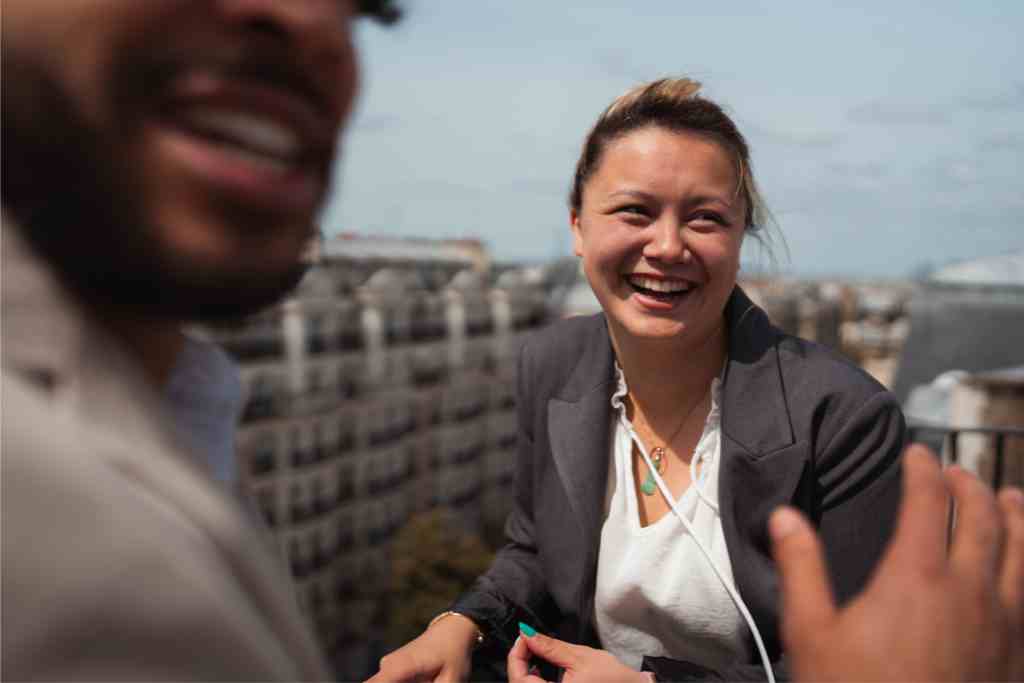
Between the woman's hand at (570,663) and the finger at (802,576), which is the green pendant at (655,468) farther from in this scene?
the finger at (802,576)

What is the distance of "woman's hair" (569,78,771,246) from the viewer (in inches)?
92.6

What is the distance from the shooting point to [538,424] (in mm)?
2717

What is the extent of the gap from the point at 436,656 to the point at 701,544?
651 millimetres

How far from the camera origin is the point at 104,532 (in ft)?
2.53

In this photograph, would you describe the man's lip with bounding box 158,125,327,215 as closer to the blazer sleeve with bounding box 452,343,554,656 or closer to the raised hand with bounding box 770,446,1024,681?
the raised hand with bounding box 770,446,1024,681

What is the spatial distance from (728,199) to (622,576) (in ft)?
3.06

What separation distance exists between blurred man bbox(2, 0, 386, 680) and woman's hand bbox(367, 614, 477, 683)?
1.28m

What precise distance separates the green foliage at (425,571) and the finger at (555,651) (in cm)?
3360

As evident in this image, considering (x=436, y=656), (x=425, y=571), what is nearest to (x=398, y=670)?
(x=436, y=656)

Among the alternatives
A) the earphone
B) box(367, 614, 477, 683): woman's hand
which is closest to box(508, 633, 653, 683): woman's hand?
box(367, 614, 477, 683): woman's hand

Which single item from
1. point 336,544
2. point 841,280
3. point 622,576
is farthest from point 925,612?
point 841,280

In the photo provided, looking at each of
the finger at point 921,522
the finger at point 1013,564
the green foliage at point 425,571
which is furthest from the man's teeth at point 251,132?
the green foliage at point 425,571

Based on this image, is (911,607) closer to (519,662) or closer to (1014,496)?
(1014,496)

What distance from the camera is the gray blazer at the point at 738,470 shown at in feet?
7.10
